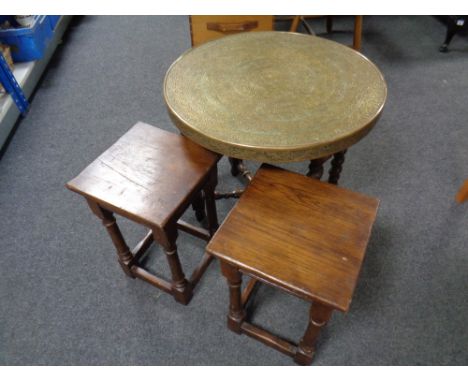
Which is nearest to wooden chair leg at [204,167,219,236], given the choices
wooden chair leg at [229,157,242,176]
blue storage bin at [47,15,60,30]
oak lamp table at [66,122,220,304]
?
oak lamp table at [66,122,220,304]

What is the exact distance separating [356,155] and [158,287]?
1442 millimetres

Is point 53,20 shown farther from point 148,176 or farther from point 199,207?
point 148,176

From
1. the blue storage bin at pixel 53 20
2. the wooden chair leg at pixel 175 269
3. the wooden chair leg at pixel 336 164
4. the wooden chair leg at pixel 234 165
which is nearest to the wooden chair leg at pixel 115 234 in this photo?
the wooden chair leg at pixel 175 269

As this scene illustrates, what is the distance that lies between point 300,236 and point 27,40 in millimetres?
2692

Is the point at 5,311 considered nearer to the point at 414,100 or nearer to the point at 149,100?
the point at 149,100

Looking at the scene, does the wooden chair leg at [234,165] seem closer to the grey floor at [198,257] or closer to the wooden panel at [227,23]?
the grey floor at [198,257]

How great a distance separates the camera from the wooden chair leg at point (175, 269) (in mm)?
1127

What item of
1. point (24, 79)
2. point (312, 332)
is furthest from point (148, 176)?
point (24, 79)

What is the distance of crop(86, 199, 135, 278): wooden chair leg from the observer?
1.22 m

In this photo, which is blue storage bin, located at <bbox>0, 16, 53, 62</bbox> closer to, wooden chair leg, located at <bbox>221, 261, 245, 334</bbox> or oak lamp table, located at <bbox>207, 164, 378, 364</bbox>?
oak lamp table, located at <bbox>207, 164, 378, 364</bbox>

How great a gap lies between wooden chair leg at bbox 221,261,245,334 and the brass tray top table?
0.36 m

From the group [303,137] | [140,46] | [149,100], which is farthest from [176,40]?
[303,137]

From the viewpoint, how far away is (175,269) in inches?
52.2

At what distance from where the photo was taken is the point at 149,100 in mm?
2609
